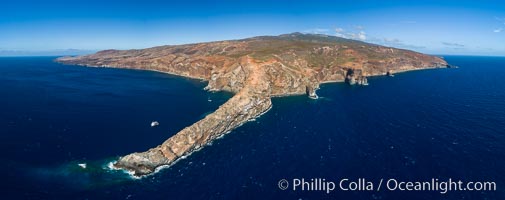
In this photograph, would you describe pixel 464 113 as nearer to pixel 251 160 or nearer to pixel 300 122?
pixel 300 122

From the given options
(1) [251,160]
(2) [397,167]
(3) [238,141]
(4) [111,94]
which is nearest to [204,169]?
(1) [251,160]

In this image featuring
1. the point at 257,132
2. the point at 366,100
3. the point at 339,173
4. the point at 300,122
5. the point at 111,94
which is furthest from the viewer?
the point at 111,94

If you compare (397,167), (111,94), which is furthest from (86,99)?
(397,167)

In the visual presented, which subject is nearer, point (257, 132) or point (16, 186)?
point (16, 186)

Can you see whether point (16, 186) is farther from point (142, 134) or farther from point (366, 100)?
point (366, 100)

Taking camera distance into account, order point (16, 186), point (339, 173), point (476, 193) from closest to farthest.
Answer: point (476, 193) → point (16, 186) → point (339, 173)

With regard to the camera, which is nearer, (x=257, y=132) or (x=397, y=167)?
(x=397, y=167)
